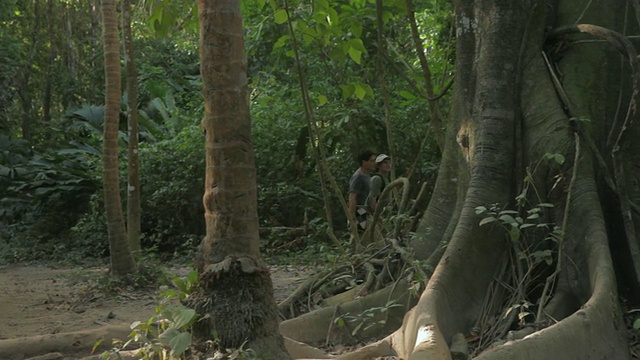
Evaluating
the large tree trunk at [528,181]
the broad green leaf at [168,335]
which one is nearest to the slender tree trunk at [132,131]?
the large tree trunk at [528,181]

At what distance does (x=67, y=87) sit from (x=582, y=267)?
23602 millimetres

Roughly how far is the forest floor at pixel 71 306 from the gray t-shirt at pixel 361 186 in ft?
4.31

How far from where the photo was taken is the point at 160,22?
714cm

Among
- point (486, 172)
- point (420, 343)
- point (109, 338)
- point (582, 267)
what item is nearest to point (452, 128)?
point (486, 172)

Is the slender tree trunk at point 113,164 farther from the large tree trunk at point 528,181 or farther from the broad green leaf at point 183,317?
the broad green leaf at point 183,317

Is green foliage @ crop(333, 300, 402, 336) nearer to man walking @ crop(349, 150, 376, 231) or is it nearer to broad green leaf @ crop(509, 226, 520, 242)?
broad green leaf @ crop(509, 226, 520, 242)

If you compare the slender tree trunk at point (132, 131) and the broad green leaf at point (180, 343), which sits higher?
the slender tree trunk at point (132, 131)

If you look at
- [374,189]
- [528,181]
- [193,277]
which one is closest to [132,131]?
[374,189]

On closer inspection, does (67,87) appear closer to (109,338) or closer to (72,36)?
(72,36)

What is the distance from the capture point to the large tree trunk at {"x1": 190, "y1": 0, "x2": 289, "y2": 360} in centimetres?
443

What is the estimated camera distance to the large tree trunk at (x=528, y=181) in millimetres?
5234

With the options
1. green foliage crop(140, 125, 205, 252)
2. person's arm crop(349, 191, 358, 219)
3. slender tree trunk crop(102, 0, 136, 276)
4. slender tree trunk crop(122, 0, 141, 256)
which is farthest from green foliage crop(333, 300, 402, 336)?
green foliage crop(140, 125, 205, 252)

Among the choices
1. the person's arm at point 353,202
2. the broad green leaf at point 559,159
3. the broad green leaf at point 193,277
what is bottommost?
the broad green leaf at point 193,277

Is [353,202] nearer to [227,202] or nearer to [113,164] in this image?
[113,164]
